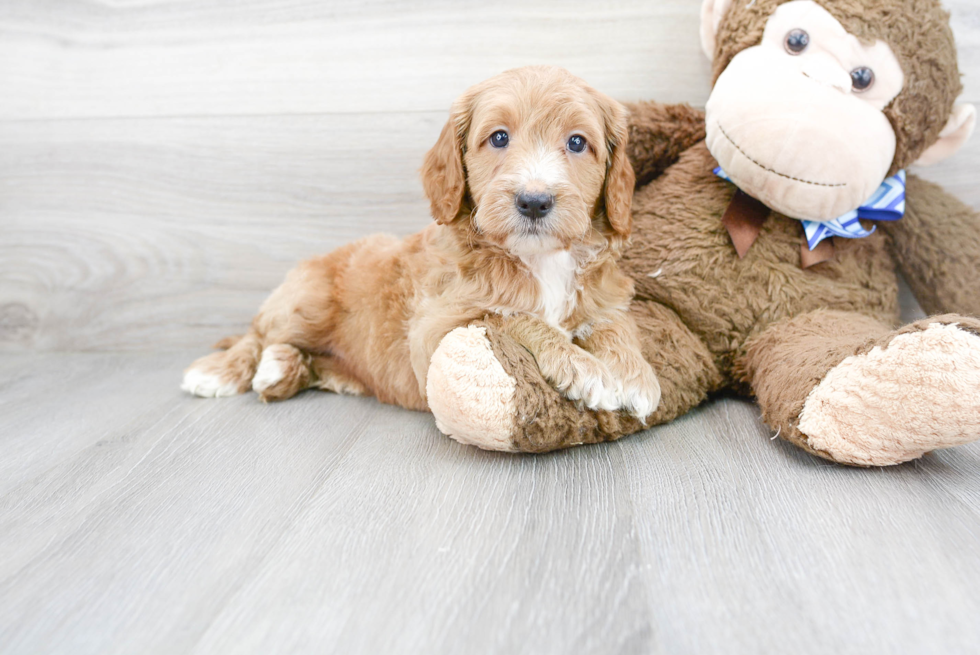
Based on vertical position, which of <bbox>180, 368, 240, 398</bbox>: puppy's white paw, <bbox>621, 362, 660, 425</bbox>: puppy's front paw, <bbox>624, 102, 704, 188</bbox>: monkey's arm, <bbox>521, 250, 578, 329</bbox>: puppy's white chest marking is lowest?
<bbox>180, 368, 240, 398</bbox>: puppy's white paw

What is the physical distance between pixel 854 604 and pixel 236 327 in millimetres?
2298

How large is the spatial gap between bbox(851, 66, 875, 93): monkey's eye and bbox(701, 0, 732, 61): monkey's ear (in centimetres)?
42

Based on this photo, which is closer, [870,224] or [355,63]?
[870,224]

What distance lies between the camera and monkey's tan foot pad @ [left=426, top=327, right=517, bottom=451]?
1.42 meters

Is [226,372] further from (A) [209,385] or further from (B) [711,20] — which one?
(B) [711,20]

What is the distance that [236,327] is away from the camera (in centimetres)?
261

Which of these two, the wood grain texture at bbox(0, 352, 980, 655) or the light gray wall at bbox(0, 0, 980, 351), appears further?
the light gray wall at bbox(0, 0, 980, 351)

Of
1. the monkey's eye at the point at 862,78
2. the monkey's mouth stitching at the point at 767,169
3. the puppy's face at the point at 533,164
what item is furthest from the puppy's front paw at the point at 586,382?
the monkey's eye at the point at 862,78

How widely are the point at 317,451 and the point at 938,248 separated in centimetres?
180

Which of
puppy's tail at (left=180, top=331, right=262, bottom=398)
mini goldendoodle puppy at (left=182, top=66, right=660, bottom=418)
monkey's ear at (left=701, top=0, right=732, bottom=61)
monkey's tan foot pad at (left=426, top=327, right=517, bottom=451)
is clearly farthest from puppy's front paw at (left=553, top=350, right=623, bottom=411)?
puppy's tail at (left=180, top=331, right=262, bottom=398)

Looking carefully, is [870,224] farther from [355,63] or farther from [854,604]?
[355,63]

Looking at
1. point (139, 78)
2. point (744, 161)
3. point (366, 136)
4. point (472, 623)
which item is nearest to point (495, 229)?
point (744, 161)

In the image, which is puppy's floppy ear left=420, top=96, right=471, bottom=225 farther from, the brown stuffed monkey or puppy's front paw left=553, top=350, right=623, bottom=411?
puppy's front paw left=553, top=350, right=623, bottom=411

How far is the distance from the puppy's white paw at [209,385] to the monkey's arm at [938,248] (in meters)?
2.09
